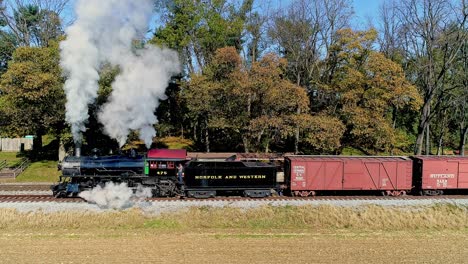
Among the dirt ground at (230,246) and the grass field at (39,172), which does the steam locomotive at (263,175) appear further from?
the grass field at (39,172)

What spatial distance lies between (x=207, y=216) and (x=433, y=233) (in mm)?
9850

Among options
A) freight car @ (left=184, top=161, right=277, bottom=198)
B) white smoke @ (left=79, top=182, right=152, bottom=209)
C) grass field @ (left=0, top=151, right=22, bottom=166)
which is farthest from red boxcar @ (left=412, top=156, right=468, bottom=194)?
grass field @ (left=0, top=151, right=22, bottom=166)

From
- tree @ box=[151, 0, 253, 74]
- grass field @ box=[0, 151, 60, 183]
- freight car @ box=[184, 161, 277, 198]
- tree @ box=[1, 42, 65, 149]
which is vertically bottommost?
grass field @ box=[0, 151, 60, 183]

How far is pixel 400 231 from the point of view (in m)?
18.0

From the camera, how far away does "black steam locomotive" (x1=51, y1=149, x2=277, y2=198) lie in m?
22.6

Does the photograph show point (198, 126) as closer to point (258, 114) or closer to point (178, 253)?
point (258, 114)

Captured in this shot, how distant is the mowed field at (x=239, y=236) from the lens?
13281 mm

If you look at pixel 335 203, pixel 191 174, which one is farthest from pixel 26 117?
pixel 335 203

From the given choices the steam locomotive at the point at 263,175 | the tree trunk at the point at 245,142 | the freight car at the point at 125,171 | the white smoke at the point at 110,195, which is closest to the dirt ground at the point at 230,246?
the white smoke at the point at 110,195

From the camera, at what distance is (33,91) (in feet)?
109

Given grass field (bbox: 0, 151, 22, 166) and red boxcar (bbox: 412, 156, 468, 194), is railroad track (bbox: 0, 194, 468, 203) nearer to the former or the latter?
red boxcar (bbox: 412, 156, 468, 194)

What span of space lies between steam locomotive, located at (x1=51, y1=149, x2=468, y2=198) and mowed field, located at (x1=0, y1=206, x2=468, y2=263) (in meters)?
3.48

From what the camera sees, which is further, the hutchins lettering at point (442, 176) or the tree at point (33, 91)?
the tree at point (33, 91)

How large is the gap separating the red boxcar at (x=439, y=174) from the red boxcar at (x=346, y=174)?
762 millimetres
